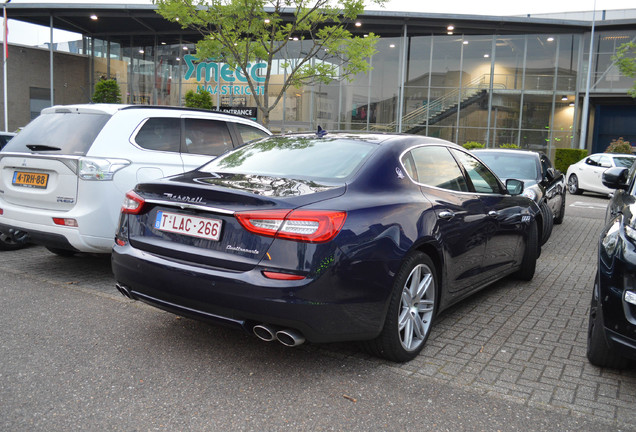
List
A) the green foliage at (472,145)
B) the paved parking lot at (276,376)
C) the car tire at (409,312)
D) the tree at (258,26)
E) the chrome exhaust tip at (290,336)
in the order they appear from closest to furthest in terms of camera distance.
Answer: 1. the paved parking lot at (276,376)
2. the chrome exhaust tip at (290,336)
3. the car tire at (409,312)
4. the tree at (258,26)
5. the green foliage at (472,145)

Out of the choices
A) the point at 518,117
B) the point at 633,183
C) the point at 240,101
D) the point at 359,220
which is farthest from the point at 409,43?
the point at 359,220

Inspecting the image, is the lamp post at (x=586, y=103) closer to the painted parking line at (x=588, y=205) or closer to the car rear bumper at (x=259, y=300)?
the painted parking line at (x=588, y=205)

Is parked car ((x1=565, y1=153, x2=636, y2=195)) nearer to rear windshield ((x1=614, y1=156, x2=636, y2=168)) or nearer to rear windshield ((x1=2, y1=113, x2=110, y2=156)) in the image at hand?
rear windshield ((x1=614, y1=156, x2=636, y2=168))

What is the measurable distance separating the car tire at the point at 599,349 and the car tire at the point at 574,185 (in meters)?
16.6

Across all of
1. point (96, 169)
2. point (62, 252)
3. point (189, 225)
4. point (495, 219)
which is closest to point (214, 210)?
point (189, 225)

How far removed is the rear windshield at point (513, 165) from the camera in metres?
8.91

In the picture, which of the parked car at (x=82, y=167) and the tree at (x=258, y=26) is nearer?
the parked car at (x=82, y=167)

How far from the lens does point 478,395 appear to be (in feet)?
10.4

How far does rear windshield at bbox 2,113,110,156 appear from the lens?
5.18 meters

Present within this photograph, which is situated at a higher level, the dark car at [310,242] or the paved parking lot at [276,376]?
the dark car at [310,242]

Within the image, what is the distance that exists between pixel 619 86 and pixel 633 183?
28447 millimetres

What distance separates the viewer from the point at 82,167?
496 centimetres

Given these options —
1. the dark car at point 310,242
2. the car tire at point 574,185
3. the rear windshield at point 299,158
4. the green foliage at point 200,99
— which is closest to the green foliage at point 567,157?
Result: the car tire at point 574,185

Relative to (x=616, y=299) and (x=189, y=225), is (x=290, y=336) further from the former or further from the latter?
(x=616, y=299)
